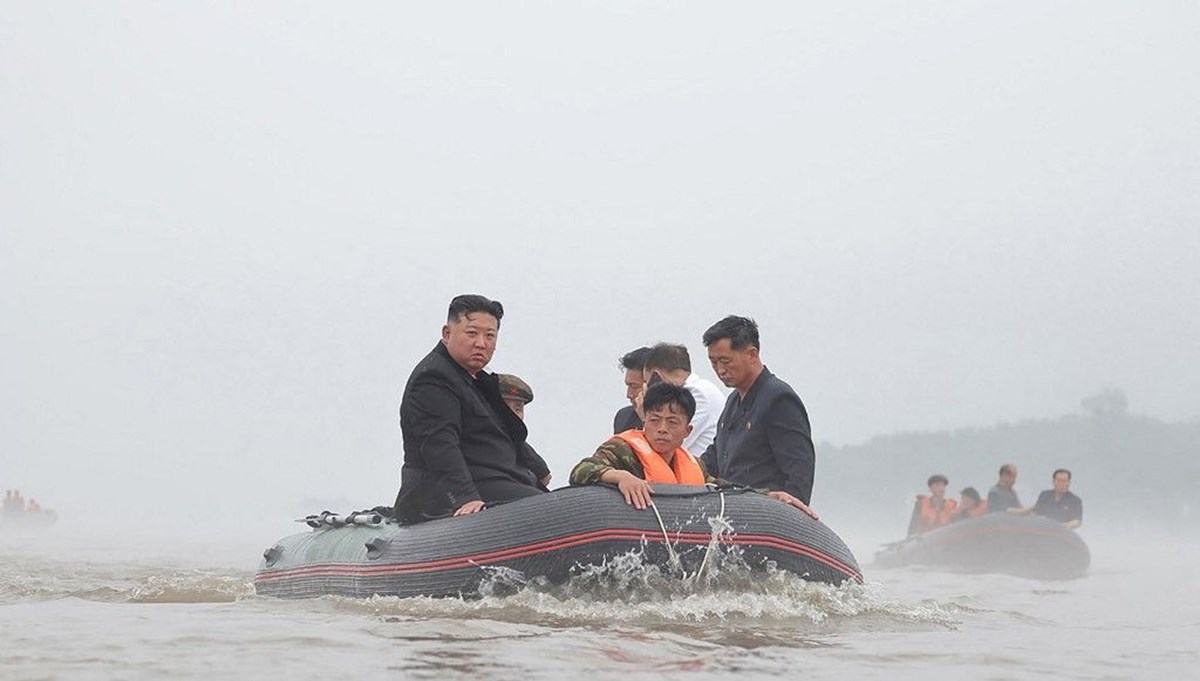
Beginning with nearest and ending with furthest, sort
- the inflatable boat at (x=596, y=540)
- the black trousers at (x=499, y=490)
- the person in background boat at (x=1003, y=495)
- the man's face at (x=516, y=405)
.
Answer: the inflatable boat at (x=596, y=540)
the black trousers at (x=499, y=490)
the man's face at (x=516, y=405)
the person in background boat at (x=1003, y=495)

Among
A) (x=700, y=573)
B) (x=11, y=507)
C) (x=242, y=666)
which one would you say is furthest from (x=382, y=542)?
(x=11, y=507)

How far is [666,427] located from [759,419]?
78 cm

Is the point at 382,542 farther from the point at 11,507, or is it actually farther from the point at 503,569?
the point at 11,507

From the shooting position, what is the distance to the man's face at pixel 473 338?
7.04 metres

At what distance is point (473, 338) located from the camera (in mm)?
7035

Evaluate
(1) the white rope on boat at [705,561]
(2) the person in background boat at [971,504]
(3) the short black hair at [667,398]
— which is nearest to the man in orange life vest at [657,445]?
(3) the short black hair at [667,398]

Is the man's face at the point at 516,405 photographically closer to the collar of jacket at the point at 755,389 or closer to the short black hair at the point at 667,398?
the collar of jacket at the point at 755,389

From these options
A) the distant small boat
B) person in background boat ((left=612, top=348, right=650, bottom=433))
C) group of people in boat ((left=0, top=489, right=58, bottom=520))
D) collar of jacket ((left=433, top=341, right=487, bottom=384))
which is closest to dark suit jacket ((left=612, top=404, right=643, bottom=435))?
person in background boat ((left=612, top=348, right=650, bottom=433))

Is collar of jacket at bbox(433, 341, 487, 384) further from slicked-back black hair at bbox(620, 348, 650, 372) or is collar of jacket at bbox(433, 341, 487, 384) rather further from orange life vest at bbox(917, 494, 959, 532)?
orange life vest at bbox(917, 494, 959, 532)

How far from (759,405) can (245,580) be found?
439cm

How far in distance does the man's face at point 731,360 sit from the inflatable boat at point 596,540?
914mm

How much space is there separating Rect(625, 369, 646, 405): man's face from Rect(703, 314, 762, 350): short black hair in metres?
1.21

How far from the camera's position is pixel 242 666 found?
4.32 metres

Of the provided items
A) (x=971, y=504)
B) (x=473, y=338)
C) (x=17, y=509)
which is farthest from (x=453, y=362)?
(x=17, y=509)
